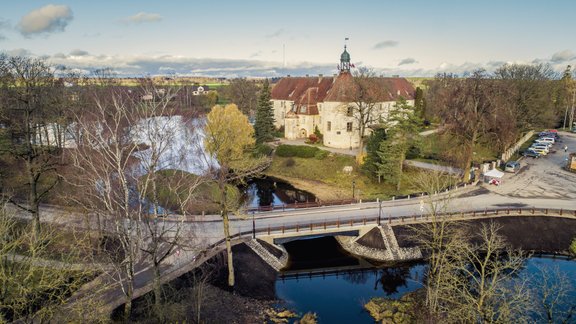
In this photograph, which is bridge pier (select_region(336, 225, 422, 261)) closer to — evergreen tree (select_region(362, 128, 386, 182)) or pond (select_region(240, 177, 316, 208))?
pond (select_region(240, 177, 316, 208))

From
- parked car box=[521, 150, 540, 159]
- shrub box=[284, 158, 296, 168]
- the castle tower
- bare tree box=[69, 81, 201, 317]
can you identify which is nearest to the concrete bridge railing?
bare tree box=[69, 81, 201, 317]

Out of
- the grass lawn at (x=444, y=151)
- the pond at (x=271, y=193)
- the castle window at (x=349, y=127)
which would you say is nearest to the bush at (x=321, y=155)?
the pond at (x=271, y=193)

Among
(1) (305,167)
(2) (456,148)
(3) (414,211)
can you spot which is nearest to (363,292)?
(3) (414,211)

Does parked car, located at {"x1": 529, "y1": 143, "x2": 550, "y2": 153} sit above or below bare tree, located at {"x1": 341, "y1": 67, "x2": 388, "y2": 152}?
below

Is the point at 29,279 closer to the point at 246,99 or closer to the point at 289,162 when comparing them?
the point at 289,162

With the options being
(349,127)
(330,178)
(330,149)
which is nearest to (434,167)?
(330,178)

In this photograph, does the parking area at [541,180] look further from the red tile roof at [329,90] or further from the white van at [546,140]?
the red tile roof at [329,90]
